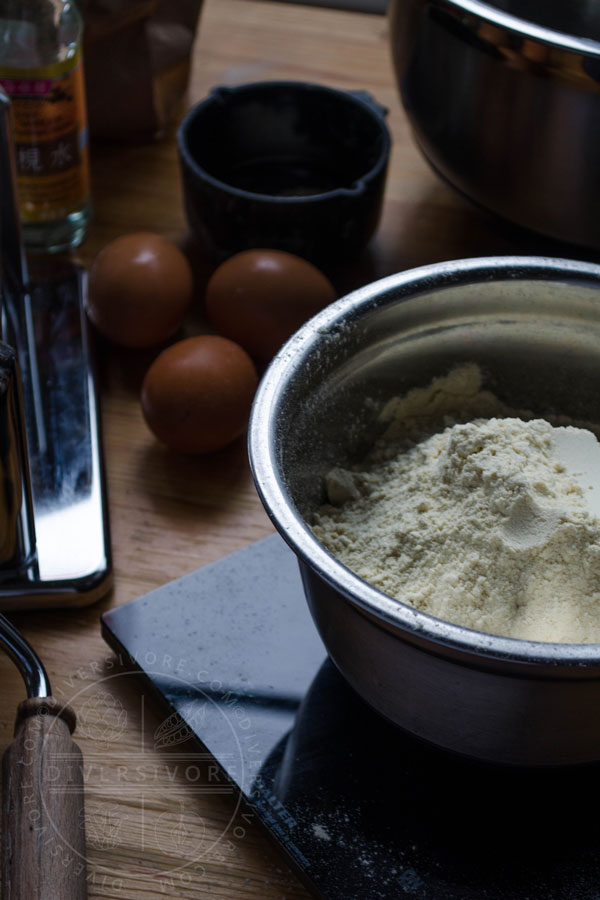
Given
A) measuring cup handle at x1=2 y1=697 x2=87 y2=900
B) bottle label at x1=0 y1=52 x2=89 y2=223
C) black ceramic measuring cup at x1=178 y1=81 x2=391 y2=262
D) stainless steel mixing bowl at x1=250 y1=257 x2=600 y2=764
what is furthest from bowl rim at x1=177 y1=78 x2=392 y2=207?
measuring cup handle at x1=2 y1=697 x2=87 y2=900

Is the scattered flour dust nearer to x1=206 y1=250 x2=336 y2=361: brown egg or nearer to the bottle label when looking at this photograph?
x1=206 y1=250 x2=336 y2=361: brown egg

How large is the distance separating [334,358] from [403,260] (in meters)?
0.41

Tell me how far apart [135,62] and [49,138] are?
0.19 m

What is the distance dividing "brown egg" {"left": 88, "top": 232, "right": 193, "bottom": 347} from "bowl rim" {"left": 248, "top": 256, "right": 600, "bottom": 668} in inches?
10.4

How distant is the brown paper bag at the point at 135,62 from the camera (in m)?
1.01

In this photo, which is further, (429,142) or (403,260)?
(403,260)

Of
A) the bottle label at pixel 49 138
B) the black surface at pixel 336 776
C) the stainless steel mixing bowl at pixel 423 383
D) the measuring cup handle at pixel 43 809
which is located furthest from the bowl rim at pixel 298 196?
the measuring cup handle at pixel 43 809

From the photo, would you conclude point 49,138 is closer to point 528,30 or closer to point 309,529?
point 528,30

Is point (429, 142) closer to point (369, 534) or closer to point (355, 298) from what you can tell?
point (355, 298)

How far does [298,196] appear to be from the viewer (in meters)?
0.99

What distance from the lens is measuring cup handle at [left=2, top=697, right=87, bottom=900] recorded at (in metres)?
0.52

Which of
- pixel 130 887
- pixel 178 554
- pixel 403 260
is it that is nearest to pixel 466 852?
pixel 130 887

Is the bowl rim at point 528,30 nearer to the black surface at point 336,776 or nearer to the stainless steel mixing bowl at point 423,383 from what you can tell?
the stainless steel mixing bowl at point 423,383

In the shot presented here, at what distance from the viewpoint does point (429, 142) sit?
3.06ft
